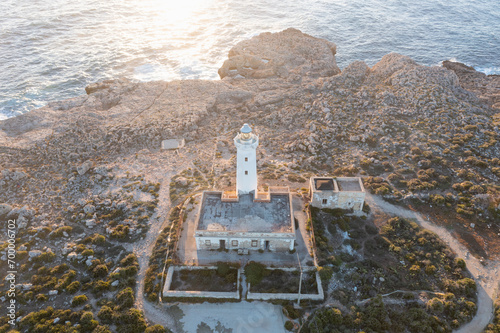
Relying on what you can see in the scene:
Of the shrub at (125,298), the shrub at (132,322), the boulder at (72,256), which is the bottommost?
the shrub at (132,322)

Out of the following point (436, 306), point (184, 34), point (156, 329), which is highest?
point (184, 34)

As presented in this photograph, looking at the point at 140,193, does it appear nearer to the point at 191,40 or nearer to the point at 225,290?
the point at 225,290

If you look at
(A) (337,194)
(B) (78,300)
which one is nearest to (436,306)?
(A) (337,194)

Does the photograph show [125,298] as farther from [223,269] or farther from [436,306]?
[436,306]

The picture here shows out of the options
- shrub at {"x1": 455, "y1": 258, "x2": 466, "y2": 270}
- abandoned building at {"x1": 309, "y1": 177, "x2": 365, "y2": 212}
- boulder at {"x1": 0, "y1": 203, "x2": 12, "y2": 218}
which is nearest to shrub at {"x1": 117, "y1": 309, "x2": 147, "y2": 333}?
abandoned building at {"x1": 309, "y1": 177, "x2": 365, "y2": 212}

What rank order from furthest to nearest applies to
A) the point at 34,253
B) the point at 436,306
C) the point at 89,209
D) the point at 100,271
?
the point at 89,209
the point at 34,253
the point at 100,271
the point at 436,306

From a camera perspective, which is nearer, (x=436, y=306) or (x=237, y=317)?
(x=237, y=317)

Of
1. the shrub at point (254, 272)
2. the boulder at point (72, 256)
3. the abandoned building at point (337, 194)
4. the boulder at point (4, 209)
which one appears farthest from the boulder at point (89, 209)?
the abandoned building at point (337, 194)

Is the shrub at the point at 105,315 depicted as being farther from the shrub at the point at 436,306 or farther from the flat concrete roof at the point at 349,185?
the shrub at the point at 436,306
